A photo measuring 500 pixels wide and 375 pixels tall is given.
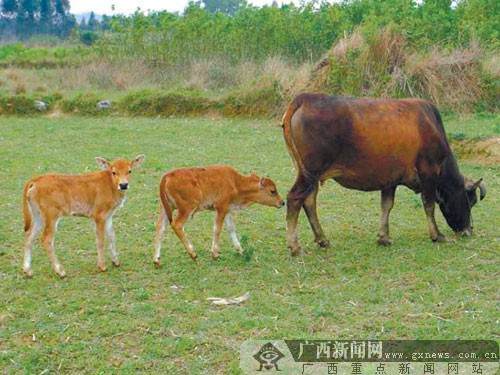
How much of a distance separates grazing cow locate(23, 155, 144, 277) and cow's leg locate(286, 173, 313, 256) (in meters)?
1.93

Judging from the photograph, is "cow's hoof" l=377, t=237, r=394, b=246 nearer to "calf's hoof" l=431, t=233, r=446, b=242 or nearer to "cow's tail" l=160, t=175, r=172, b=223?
"calf's hoof" l=431, t=233, r=446, b=242

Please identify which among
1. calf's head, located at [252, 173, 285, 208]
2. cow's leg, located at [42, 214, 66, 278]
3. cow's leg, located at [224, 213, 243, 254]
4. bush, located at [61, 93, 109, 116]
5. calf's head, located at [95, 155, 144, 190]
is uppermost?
calf's head, located at [95, 155, 144, 190]

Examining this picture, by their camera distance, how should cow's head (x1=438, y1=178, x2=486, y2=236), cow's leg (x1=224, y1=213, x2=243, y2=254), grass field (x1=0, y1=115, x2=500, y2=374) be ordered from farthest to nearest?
cow's head (x1=438, y1=178, x2=486, y2=236) → cow's leg (x1=224, y1=213, x2=243, y2=254) → grass field (x1=0, y1=115, x2=500, y2=374)

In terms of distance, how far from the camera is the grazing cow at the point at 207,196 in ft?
25.6

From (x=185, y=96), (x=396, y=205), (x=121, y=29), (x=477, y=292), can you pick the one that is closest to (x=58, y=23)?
(x=121, y=29)

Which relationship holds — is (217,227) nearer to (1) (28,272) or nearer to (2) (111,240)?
(2) (111,240)

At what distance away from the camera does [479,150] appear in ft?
48.2

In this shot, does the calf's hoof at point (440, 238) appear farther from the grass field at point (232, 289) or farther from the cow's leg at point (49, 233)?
the cow's leg at point (49, 233)

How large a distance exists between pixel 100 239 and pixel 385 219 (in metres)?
3.55

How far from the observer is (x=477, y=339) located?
585 centimetres

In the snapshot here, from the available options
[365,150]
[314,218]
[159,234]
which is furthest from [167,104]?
[159,234]

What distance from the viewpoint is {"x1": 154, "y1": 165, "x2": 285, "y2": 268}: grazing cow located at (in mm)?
7789

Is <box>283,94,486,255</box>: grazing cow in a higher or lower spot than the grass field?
higher

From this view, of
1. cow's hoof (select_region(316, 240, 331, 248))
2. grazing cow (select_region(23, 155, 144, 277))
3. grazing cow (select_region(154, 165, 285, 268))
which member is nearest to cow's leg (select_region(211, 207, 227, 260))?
grazing cow (select_region(154, 165, 285, 268))
